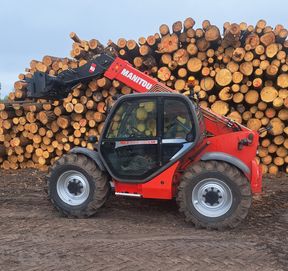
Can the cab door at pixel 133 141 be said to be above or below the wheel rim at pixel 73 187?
above

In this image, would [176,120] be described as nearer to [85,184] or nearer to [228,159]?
[228,159]

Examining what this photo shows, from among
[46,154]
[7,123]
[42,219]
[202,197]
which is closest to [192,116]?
[202,197]

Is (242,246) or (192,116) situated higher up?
(192,116)

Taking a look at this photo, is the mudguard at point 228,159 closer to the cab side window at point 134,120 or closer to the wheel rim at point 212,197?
the wheel rim at point 212,197

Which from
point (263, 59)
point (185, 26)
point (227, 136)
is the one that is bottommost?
point (227, 136)

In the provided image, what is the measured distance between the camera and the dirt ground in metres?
4.05

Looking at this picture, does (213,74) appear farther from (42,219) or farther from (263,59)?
(42,219)

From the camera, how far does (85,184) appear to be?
5.59 m

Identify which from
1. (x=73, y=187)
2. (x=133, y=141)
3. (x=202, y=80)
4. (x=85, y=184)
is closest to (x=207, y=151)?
(x=133, y=141)

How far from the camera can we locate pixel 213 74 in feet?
26.8

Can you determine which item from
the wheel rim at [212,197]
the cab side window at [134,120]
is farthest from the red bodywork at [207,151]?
the cab side window at [134,120]

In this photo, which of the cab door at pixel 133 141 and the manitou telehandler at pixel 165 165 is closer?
the manitou telehandler at pixel 165 165

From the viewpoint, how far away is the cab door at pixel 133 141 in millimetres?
5352

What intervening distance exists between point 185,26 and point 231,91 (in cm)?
157
